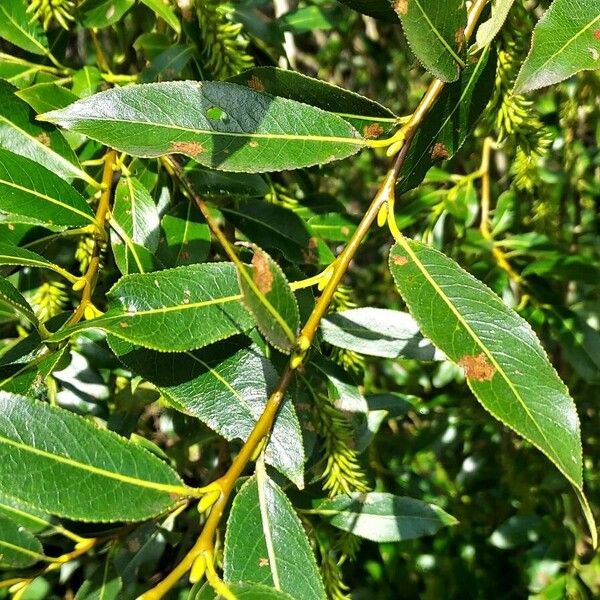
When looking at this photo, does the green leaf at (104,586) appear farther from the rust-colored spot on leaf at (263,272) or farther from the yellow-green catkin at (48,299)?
the rust-colored spot on leaf at (263,272)

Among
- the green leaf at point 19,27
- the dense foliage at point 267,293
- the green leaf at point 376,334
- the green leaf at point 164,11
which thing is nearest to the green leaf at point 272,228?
the dense foliage at point 267,293

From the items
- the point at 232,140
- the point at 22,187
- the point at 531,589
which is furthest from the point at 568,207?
the point at 22,187

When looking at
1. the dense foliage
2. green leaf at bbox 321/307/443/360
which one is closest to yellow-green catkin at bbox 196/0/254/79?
the dense foliage

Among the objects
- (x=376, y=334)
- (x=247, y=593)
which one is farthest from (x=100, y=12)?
(x=247, y=593)

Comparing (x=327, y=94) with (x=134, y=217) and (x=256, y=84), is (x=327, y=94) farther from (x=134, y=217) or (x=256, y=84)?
(x=134, y=217)

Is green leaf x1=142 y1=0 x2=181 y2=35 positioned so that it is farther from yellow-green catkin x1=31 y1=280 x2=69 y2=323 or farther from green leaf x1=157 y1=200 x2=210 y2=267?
yellow-green catkin x1=31 y1=280 x2=69 y2=323

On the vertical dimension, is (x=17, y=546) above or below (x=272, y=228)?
below

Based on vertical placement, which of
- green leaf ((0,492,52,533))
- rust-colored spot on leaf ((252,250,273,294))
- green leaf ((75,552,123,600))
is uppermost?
rust-colored spot on leaf ((252,250,273,294))

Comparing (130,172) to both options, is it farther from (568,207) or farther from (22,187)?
(568,207)
